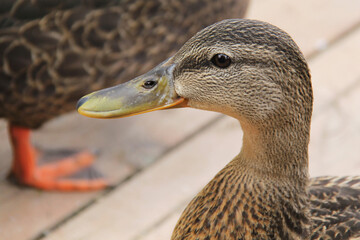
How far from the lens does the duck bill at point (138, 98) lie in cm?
147

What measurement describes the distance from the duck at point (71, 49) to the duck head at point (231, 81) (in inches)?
28.2

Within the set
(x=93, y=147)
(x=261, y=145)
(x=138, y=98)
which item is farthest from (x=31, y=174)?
(x=261, y=145)

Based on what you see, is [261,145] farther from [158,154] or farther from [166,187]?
[158,154]

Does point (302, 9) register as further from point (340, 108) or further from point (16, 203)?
point (16, 203)

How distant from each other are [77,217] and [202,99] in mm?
1013

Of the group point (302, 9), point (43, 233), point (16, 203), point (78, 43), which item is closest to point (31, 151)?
point (16, 203)

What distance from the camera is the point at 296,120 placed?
145 cm

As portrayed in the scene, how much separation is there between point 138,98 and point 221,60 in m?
0.22

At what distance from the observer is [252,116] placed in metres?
1.44

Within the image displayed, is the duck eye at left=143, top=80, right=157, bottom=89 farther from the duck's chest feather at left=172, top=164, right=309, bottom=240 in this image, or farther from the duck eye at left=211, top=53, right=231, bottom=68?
the duck's chest feather at left=172, top=164, right=309, bottom=240

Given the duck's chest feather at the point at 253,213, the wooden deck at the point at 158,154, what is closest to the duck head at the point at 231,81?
the duck's chest feather at the point at 253,213

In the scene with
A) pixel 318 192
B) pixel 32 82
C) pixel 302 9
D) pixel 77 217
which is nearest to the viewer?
pixel 318 192

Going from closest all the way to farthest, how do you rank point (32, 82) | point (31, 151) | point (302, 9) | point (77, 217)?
point (32, 82) → point (77, 217) → point (31, 151) → point (302, 9)

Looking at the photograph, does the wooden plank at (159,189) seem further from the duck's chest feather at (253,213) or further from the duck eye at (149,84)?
the duck eye at (149,84)
